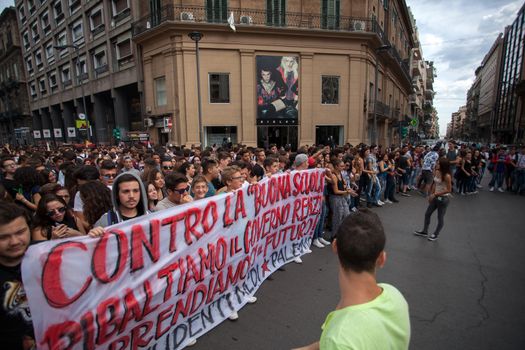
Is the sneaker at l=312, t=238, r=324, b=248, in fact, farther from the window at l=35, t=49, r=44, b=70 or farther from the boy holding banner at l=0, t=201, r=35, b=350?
the window at l=35, t=49, r=44, b=70

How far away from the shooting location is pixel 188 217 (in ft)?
9.32

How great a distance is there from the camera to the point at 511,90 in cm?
5684

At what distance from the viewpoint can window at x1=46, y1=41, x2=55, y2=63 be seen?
1319 inches

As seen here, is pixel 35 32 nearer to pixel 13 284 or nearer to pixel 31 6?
pixel 31 6

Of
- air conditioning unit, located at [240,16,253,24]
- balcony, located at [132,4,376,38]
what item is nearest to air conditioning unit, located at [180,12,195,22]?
balcony, located at [132,4,376,38]

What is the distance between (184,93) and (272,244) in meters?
15.5

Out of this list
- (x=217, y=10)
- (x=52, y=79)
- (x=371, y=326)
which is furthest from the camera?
(x=52, y=79)

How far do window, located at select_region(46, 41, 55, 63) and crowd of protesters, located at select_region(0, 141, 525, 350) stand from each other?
29656 millimetres

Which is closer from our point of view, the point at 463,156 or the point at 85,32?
the point at 463,156

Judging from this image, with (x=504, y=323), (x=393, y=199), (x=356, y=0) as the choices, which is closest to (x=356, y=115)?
(x=356, y=0)

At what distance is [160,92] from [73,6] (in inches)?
642

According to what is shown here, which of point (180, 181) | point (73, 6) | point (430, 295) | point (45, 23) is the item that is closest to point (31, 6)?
point (45, 23)

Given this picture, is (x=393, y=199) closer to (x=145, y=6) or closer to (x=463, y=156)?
(x=463, y=156)

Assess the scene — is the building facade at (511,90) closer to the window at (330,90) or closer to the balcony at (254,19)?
the balcony at (254,19)
